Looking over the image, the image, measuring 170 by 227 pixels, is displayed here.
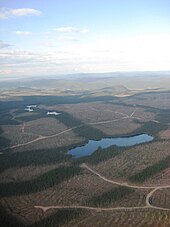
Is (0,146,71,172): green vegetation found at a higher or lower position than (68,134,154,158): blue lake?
lower

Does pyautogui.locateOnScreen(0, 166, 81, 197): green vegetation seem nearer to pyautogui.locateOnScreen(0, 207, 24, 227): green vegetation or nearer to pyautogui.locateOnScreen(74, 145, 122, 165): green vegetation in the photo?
pyautogui.locateOnScreen(74, 145, 122, 165): green vegetation

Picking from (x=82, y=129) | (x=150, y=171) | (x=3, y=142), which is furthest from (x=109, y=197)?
(x=82, y=129)

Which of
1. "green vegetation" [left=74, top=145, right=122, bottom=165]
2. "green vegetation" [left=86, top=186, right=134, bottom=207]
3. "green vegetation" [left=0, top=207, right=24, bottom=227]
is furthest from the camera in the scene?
"green vegetation" [left=74, top=145, right=122, bottom=165]

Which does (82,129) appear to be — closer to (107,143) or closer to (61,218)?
(107,143)

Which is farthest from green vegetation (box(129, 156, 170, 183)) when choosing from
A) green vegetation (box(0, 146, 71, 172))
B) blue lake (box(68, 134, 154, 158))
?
green vegetation (box(0, 146, 71, 172))

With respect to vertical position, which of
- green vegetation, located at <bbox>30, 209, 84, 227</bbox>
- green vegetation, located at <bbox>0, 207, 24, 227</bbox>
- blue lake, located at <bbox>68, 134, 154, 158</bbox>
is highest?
blue lake, located at <bbox>68, 134, 154, 158</bbox>

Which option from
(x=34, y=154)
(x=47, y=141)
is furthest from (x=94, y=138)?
(x=34, y=154)
